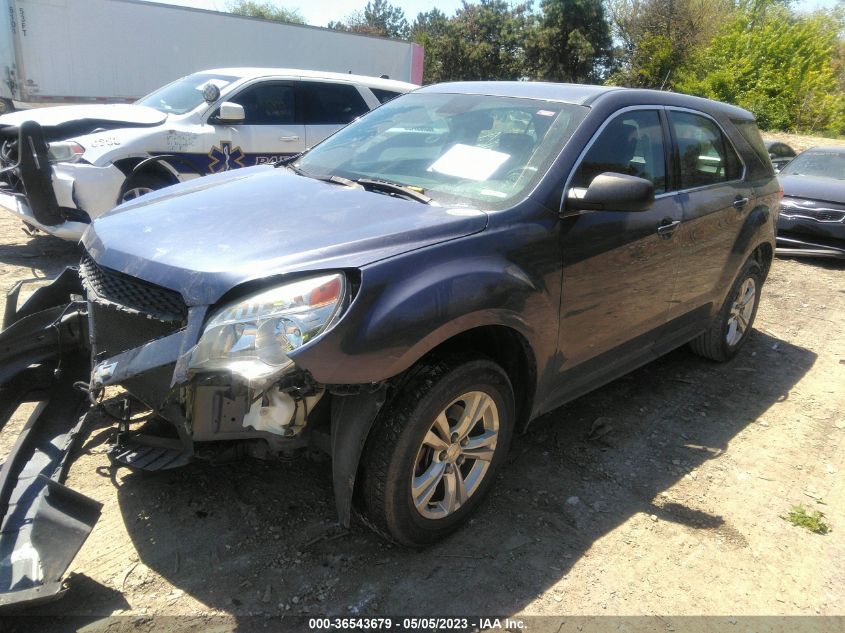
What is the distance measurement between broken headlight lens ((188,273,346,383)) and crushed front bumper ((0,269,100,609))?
2.66ft

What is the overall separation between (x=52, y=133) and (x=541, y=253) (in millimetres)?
5421

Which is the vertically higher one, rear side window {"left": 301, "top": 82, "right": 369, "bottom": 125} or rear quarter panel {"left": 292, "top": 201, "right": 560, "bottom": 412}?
rear side window {"left": 301, "top": 82, "right": 369, "bottom": 125}

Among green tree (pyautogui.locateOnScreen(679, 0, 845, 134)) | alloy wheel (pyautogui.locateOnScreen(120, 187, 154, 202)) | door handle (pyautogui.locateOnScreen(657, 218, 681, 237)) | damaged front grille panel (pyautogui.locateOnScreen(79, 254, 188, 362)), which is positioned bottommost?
alloy wheel (pyautogui.locateOnScreen(120, 187, 154, 202))

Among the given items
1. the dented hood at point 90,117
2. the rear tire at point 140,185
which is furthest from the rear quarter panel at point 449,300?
the dented hood at point 90,117

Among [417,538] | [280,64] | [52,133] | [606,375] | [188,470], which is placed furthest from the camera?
[280,64]

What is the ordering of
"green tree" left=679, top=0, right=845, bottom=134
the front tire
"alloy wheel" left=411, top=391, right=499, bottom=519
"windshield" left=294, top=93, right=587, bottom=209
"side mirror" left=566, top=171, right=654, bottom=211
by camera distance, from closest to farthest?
the front tire → "alloy wheel" left=411, top=391, right=499, bottom=519 → "side mirror" left=566, top=171, right=654, bottom=211 → "windshield" left=294, top=93, right=587, bottom=209 → "green tree" left=679, top=0, right=845, bottom=134

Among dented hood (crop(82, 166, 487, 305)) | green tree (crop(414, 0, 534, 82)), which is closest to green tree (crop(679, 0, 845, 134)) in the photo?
green tree (crop(414, 0, 534, 82))

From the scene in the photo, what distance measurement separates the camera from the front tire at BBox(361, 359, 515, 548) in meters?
2.45

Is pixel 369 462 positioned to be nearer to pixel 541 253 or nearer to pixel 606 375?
pixel 541 253

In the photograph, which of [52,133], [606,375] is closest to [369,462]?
[606,375]

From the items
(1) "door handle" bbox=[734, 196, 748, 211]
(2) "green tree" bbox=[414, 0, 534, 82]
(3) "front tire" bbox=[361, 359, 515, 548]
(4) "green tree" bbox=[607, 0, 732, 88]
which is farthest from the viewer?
(2) "green tree" bbox=[414, 0, 534, 82]

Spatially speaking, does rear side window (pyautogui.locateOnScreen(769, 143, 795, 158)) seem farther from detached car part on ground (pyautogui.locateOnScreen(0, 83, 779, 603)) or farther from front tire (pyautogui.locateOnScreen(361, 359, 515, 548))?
front tire (pyautogui.locateOnScreen(361, 359, 515, 548))

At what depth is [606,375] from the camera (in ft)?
11.7

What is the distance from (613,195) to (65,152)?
5.26 meters
